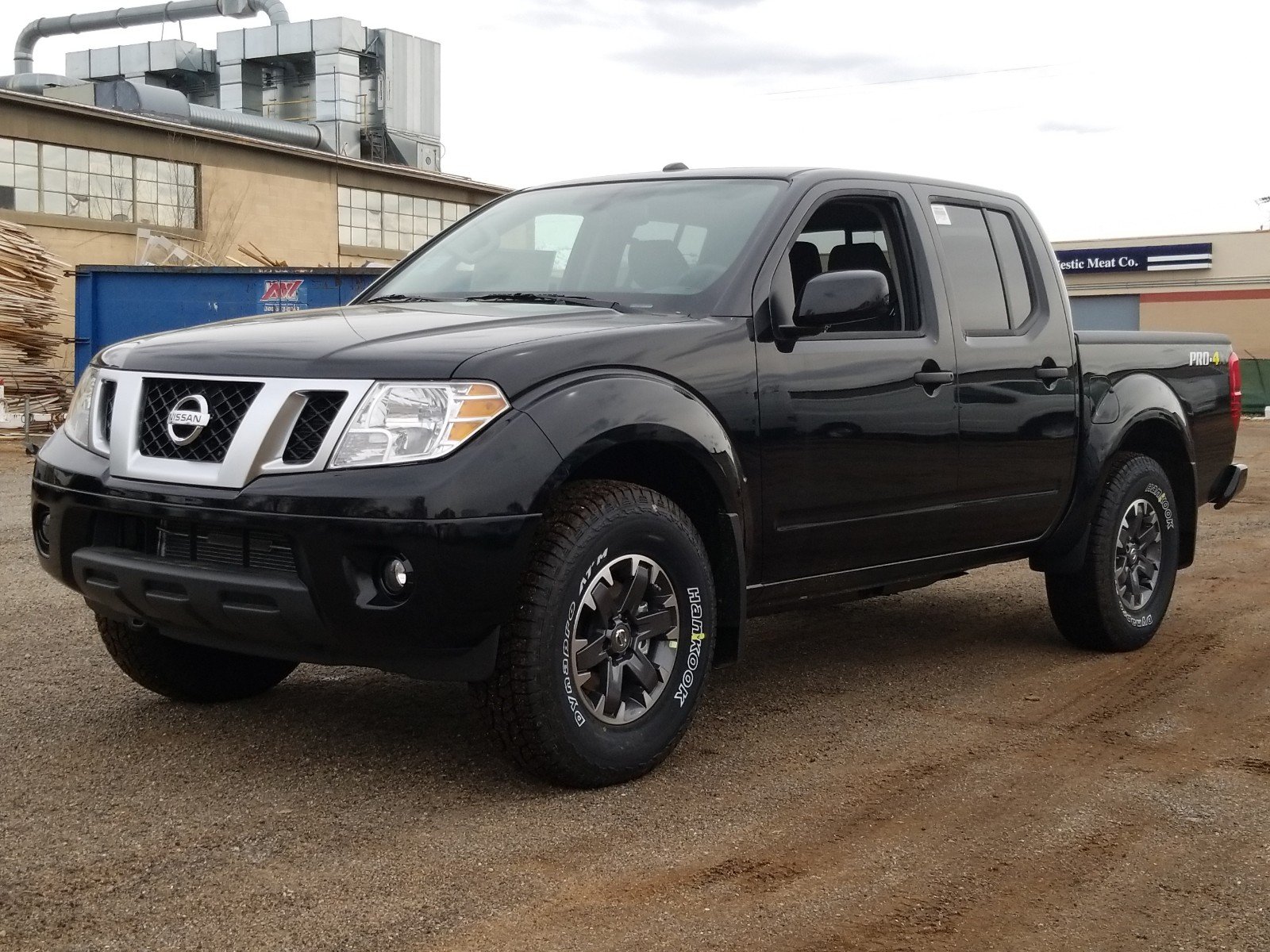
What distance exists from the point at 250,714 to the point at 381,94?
46429mm

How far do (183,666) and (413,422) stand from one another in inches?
65.5

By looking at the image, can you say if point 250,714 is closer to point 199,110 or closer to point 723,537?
point 723,537

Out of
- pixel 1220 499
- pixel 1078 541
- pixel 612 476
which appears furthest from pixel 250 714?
pixel 1220 499

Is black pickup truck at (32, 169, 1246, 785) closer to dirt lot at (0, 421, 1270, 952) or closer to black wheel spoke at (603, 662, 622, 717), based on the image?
black wheel spoke at (603, 662, 622, 717)

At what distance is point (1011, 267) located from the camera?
20.0 feet

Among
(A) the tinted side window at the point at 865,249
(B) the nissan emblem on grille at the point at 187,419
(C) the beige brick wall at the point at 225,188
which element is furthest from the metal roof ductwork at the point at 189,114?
(B) the nissan emblem on grille at the point at 187,419

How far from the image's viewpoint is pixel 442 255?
18.6 ft

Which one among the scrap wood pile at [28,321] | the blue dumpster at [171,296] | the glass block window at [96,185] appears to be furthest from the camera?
the glass block window at [96,185]

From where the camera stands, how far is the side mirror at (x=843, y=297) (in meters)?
4.65

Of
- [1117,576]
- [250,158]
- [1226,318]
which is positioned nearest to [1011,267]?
[1117,576]

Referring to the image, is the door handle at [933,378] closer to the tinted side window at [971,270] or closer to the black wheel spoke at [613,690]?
the tinted side window at [971,270]

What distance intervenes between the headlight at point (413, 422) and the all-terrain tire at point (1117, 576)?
330 cm

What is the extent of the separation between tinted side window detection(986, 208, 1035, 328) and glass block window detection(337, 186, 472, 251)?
27666mm

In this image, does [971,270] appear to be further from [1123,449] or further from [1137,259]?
[1137,259]
